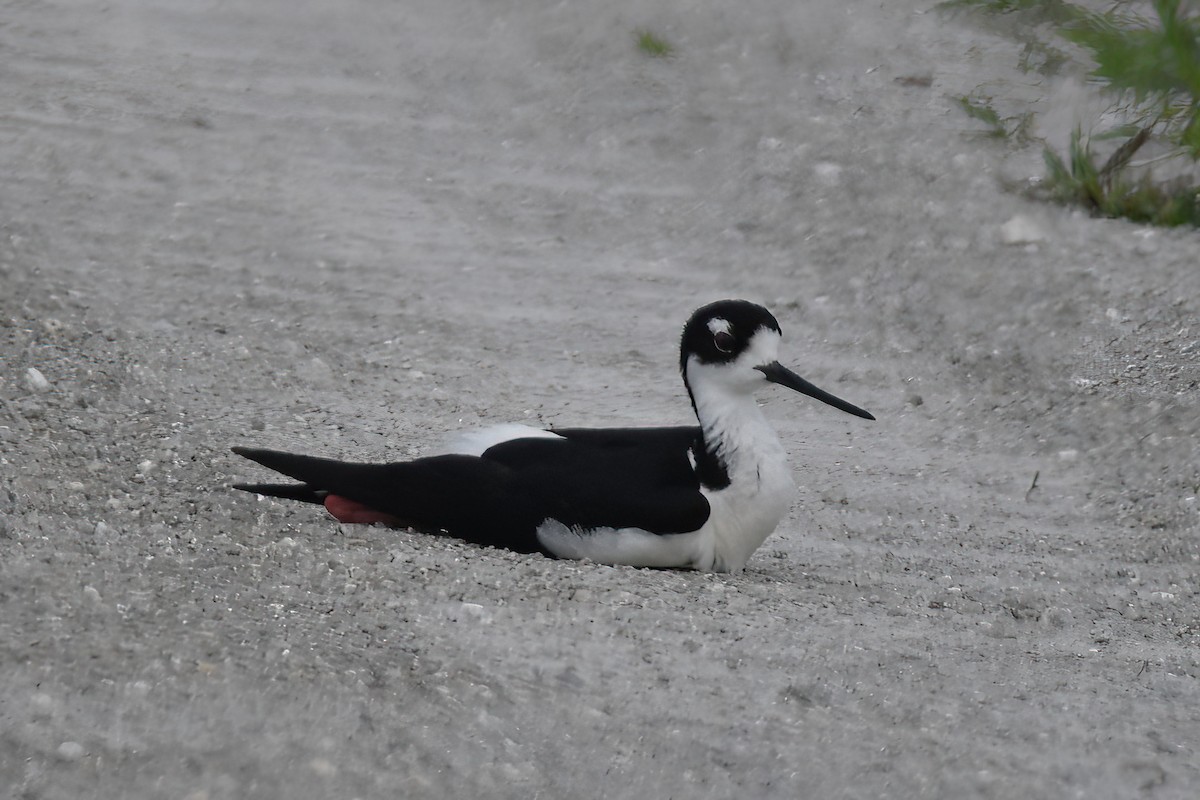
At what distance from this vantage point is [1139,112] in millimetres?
6625

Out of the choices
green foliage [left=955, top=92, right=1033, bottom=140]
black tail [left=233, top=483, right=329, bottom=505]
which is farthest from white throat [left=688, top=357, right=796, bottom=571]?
green foliage [left=955, top=92, right=1033, bottom=140]

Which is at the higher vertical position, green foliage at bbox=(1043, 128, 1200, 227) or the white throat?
green foliage at bbox=(1043, 128, 1200, 227)

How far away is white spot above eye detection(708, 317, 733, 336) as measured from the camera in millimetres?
3652

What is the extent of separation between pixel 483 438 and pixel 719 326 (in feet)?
2.07

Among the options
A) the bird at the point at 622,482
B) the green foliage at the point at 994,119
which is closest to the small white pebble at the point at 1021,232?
the green foliage at the point at 994,119

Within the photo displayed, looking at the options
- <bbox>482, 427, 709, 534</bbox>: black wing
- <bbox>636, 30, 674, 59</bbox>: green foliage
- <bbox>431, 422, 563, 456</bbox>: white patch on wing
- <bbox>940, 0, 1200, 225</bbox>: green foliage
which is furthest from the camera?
<bbox>636, 30, 674, 59</bbox>: green foliage

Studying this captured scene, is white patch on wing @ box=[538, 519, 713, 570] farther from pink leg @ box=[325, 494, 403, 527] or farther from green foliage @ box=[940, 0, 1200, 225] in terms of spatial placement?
green foliage @ box=[940, 0, 1200, 225]

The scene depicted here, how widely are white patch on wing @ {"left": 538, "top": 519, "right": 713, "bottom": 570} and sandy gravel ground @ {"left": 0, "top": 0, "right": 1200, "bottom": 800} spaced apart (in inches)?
2.4

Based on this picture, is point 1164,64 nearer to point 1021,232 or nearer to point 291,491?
point 1021,232

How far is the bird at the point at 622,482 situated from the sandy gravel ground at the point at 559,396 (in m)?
0.08

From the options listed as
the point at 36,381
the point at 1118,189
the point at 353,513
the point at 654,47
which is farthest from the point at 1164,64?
the point at 36,381

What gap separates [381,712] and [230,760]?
0.29 m

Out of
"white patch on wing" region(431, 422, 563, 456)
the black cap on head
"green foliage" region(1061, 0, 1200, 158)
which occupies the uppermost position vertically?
"green foliage" region(1061, 0, 1200, 158)

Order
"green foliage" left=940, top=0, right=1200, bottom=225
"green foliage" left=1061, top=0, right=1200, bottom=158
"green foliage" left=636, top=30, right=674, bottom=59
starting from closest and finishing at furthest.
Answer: "green foliage" left=940, top=0, right=1200, bottom=225 < "green foliage" left=1061, top=0, right=1200, bottom=158 < "green foliage" left=636, top=30, right=674, bottom=59
